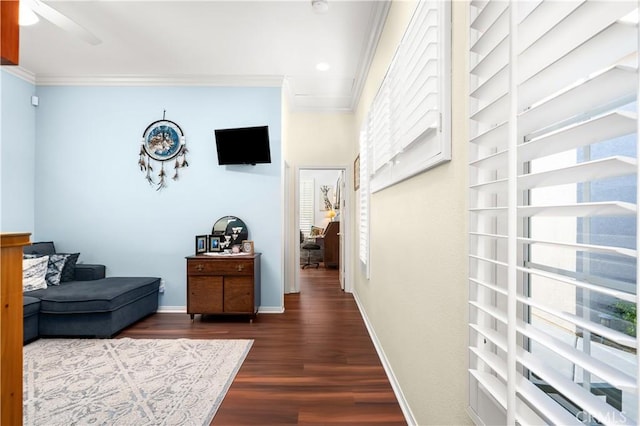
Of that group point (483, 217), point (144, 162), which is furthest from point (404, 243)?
point (144, 162)

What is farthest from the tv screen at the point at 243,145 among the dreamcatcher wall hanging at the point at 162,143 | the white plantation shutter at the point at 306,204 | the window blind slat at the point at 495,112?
the white plantation shutter at the point at 306,204

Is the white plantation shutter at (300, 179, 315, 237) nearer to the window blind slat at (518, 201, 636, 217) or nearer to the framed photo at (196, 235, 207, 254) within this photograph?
the framed photo at (196, 235, 207, 254)

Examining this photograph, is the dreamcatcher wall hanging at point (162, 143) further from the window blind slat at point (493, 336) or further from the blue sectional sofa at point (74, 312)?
the window blind slat at point (493, 336)

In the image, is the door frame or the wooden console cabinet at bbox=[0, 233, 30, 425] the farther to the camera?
the door frame

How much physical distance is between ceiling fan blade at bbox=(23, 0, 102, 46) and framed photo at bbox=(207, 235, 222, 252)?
2.23 meters

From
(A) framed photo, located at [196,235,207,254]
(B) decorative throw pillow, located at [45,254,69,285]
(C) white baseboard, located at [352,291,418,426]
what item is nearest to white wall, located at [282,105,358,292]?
(A) framed photo, located at [196,235,207,254]

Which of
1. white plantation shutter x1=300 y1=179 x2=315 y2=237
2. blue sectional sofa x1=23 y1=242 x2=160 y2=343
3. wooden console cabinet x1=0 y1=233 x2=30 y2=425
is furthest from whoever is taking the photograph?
white plantation shutter x1=300 y1=179 x2=315 y2=237

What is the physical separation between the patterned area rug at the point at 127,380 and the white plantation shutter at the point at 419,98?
1887 mm

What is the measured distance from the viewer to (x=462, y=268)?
1206 mm

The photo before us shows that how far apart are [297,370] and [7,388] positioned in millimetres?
1798

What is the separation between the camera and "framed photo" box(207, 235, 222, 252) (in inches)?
163

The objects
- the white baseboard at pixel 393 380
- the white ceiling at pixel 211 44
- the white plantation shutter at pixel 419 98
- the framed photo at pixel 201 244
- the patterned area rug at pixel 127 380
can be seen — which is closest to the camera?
the white plantation shutter at pixel 419 98

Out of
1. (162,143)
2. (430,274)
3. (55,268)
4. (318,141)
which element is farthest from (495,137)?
(318,141)

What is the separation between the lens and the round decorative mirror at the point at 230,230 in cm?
422
